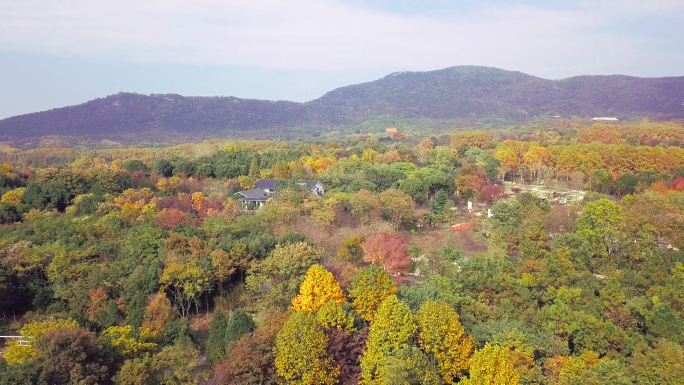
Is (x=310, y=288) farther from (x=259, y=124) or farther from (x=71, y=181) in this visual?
(x=259, y=124)

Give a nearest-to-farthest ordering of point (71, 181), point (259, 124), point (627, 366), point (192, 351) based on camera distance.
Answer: point (627, 366) < point (192, 351) < point (71, 181) < point (259, 124)

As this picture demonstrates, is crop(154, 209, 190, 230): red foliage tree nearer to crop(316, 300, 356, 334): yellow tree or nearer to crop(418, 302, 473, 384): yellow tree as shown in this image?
crop(316, 300, 356, 334): yellow tree

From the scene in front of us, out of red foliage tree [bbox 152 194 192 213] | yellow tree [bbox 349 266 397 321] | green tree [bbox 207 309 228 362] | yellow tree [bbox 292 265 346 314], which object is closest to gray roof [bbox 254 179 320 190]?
red foliage tree [bbox 152 194 192 213]

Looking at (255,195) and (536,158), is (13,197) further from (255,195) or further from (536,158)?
(536,158)

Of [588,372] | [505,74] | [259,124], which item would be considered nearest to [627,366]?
[588,372]

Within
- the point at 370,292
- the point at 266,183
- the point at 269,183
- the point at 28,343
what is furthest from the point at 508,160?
the point at 28,343

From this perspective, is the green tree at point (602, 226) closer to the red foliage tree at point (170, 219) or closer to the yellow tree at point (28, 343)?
the red foliage tree at point (170, 219)

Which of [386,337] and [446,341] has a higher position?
[386,337]
